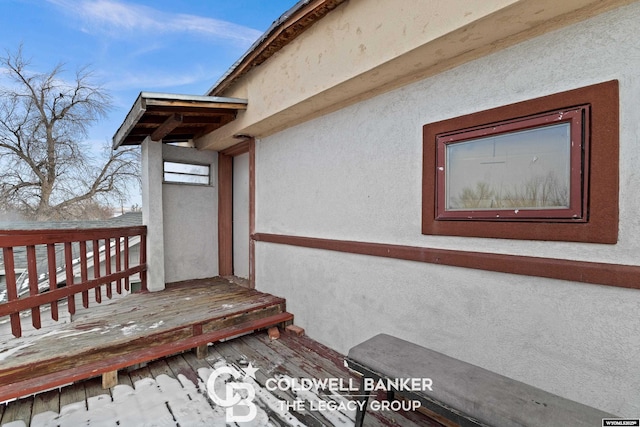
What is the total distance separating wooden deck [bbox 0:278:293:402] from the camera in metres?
2.26

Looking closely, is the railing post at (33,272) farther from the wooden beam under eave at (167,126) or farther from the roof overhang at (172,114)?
the wooden beam under eave at (167,126)

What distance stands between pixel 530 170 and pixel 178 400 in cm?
319

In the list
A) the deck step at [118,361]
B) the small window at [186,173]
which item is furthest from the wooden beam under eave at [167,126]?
the deck step at [118,361]

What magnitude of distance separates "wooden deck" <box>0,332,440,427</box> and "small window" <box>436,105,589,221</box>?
5.53ft

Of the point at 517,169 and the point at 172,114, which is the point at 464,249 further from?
the point at 172,114

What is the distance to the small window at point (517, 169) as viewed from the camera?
1668 millimetres

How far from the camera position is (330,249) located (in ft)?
10.5

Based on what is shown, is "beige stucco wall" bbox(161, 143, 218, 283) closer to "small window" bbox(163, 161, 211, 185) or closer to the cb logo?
"small window" bbox(163, 161, 211, 185)

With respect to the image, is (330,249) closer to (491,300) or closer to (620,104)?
(491,300)

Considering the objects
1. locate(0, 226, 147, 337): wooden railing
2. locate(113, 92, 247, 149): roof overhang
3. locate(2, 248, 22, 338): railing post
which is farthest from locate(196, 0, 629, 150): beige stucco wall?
locate(2, 248, 22, 338): railing post

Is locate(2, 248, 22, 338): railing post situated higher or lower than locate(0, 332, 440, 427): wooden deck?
higher

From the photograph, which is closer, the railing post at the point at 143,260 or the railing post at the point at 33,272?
the railing post at the point at 33,272

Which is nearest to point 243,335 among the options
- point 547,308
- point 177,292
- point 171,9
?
point 177,292

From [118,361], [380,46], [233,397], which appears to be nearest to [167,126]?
[118,361]
